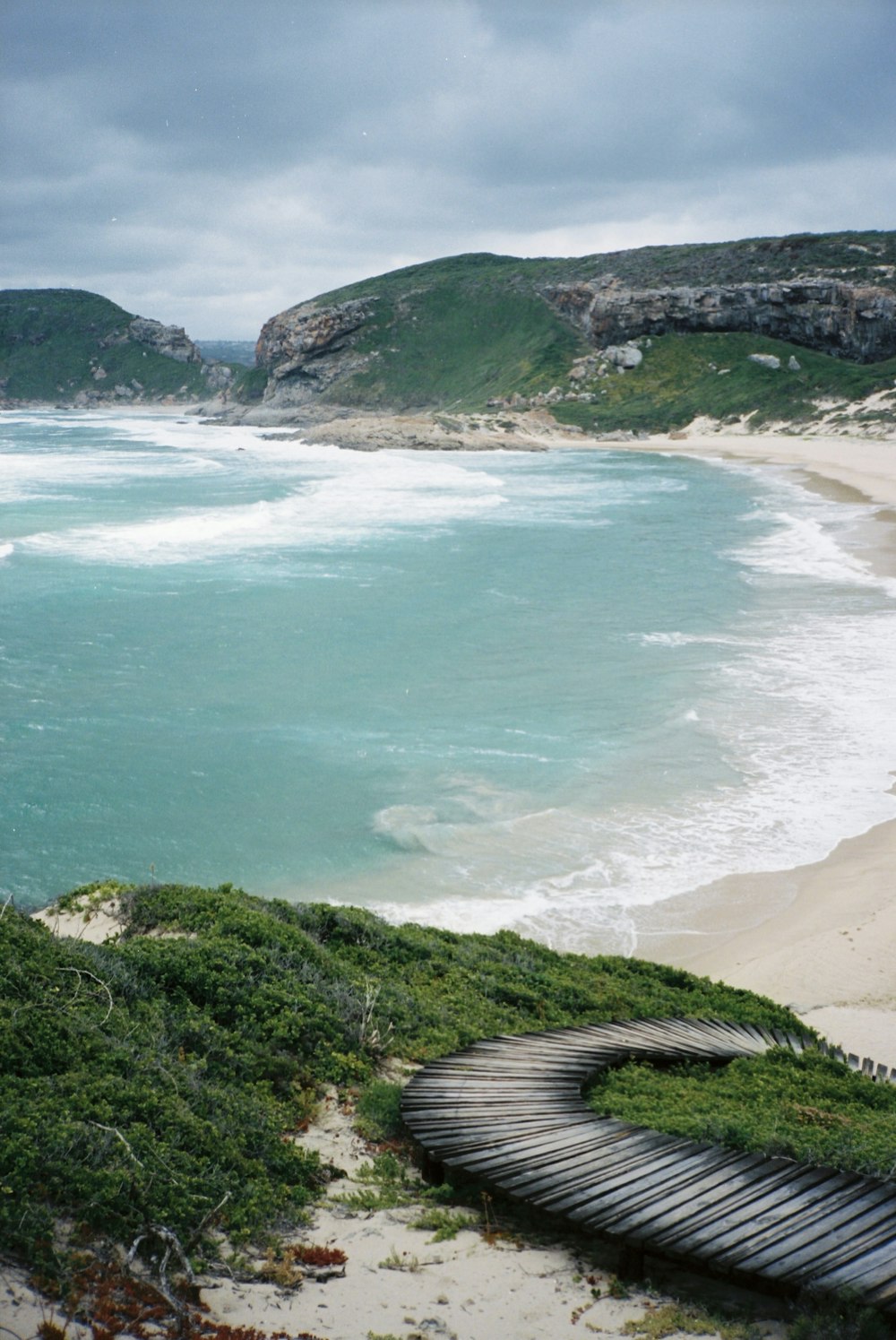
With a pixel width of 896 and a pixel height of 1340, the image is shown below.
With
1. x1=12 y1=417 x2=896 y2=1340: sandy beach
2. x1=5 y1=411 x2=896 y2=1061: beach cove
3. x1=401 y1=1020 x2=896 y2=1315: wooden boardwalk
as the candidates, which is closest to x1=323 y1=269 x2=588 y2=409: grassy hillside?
x1=5 y1=411 x2=896 y2=1061: beach cove

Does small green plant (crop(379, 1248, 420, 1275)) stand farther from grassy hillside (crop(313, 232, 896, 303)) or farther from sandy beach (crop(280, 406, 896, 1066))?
grassy hillside (crop(313, 232, 896, 303))

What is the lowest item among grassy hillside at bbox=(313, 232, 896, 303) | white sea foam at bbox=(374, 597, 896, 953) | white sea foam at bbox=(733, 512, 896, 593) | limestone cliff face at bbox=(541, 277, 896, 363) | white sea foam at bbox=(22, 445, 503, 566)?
white sea foam at bbox=(374, 597, 896, 953)

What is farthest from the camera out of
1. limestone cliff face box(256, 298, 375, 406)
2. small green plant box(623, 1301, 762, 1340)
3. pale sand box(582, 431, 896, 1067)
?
limestone cliff face box(256, 298, 375, 406)

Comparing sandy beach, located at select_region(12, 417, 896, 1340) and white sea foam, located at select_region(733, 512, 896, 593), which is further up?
white sea foam, located at select_region(733, 512, 896, 593)

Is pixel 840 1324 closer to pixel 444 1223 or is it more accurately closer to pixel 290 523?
pixel 444 1223

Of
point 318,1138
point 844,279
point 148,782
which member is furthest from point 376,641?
point 844,279

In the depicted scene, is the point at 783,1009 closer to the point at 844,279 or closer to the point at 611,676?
the point at 611,676

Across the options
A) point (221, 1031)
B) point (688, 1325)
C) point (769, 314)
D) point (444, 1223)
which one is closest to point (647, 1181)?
point (688, 1325)
